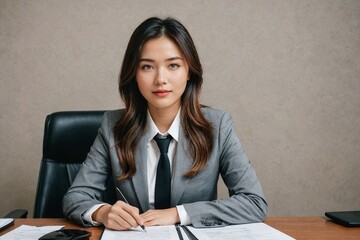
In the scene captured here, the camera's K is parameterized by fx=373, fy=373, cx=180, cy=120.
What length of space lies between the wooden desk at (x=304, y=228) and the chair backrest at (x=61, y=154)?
432mm

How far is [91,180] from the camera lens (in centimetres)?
160

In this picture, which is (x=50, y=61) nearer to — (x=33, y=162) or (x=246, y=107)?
(x=33, y=162)

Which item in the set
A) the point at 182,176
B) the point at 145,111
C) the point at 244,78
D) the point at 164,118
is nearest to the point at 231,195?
the point at 182,176

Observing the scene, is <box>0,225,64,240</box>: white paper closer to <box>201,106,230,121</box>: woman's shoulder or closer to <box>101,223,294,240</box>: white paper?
<box>101,223,294,240</box>: white paper

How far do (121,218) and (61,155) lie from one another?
2.55 feet

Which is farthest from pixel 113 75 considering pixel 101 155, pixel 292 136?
pixel 292 136

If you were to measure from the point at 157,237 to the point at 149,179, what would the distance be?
550 mm

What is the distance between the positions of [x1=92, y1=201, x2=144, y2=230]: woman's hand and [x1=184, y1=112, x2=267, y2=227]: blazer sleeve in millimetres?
194

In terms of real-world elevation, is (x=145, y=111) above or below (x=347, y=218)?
above

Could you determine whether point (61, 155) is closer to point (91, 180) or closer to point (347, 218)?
point (91, 180)

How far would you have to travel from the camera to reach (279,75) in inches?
101

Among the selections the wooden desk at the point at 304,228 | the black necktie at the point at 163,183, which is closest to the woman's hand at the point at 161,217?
the wooden desk at the point at 304,228

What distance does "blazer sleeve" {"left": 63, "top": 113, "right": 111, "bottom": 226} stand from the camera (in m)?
1.41

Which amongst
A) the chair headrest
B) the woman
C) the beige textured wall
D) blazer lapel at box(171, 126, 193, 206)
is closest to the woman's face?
the woman
